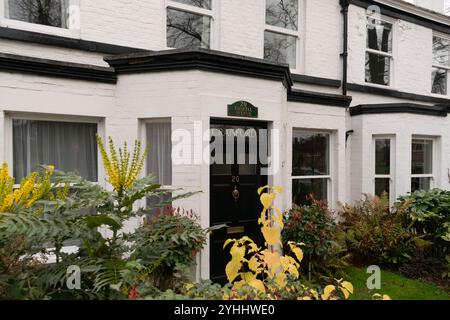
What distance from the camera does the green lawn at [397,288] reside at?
5.69m

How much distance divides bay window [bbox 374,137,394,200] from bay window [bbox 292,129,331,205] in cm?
155

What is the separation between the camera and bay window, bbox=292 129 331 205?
297 inches

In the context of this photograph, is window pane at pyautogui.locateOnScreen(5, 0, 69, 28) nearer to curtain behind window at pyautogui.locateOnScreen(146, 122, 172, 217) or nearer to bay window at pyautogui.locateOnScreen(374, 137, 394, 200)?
curtain behind window at pyautogui.locateOnScreen(146, 122, 172, 217)

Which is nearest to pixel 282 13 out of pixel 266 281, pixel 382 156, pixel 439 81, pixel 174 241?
pixel 382 156

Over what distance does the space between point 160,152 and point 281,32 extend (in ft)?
13.8

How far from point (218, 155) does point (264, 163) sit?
872 mm

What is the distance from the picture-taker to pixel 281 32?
7938 millimetres

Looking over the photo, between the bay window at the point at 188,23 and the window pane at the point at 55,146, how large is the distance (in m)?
2.35

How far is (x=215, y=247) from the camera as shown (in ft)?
18.2

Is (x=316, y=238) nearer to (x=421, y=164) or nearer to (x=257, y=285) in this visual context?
(x=257, y=285)

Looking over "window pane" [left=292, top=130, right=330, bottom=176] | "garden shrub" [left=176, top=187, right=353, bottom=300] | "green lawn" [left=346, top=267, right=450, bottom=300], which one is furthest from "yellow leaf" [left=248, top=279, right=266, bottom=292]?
"window pane" [left=292, top=130, right=330, bottom=176]

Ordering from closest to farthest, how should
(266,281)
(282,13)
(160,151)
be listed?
1. (266,281)
2. (160,151)
3. (282,13)

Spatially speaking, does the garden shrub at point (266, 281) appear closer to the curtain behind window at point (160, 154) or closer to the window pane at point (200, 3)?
the curtain behind window at point (160, 154)

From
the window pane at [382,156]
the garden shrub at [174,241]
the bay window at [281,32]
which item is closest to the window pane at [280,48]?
the bay window at [281,32]
